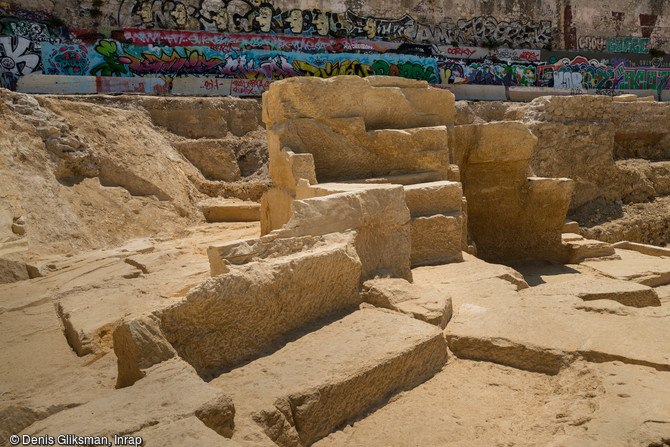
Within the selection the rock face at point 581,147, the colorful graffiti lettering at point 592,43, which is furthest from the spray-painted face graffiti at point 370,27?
the rock face at point 581,147

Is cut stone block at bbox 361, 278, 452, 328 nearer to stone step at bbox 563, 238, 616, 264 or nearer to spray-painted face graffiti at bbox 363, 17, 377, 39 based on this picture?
stone step at bbox 563, 238, 616, 264

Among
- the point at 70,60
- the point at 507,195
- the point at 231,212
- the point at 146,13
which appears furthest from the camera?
the point at 146,13

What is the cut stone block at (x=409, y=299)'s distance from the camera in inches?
119

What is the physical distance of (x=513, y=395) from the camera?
98.7 inches

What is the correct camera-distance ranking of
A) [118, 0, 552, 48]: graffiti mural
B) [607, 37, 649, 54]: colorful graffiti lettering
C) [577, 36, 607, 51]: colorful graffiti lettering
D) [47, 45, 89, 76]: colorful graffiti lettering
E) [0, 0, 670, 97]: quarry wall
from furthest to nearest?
[607, 37, 649, 54]: colorful graffiti lettering
[577, 36, 607, 51]: colorful graffiti lettering
[118, 0, 552, 48]: graffiti mural
[0, 0, 670, 97]: quarry wall
[47, 45, 89, 76]: colorful graffiti lettering

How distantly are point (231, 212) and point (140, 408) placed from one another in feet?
21.1

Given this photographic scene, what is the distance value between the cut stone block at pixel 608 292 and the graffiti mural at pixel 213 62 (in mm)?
13460

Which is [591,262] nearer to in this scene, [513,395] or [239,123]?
[513,395]

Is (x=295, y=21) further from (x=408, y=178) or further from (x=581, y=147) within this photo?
(x=408, y=178)

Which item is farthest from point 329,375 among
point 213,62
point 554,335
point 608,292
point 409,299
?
point 213,62

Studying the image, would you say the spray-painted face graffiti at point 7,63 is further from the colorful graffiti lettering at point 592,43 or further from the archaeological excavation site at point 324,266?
the colorful graffiti lettering at point 592,43

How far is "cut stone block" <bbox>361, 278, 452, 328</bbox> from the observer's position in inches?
119

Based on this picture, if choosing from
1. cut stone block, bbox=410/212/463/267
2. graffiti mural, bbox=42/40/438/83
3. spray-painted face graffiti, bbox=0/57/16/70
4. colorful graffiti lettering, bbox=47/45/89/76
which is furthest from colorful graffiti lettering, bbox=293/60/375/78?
cut stone block, bbox=410/212/463/267

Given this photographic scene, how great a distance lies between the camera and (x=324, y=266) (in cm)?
292
